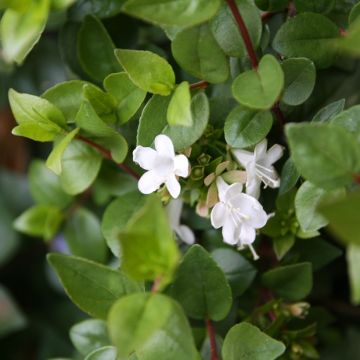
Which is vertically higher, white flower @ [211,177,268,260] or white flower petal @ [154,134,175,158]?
white flower petal @ [154,134,175,158]

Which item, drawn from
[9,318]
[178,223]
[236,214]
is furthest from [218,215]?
[9,318]

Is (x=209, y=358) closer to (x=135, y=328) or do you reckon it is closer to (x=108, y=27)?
(x=135, y=328)

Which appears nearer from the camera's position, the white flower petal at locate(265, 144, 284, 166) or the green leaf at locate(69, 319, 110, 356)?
the white flower petal at locate(265, 144, 284, 166)

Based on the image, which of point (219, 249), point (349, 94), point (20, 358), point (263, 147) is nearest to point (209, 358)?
point (219, 249)

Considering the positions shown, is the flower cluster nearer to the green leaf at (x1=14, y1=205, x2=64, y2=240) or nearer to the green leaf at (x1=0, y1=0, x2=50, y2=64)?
the green leaf at (x1=0, y1=0, x2=50, y2=64)

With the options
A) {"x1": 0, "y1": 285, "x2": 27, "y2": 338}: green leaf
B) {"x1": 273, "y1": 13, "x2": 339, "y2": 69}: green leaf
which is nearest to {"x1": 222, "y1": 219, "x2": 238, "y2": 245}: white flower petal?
{"x1": 273, "y1": 13, "x2": 339, "y2": 69}: green leaf

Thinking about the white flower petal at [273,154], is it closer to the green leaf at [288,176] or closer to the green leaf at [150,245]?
the green leaf at [288,176]
